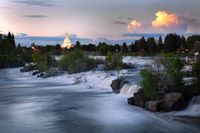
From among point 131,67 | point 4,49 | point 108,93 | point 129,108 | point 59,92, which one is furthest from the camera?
point 4,49

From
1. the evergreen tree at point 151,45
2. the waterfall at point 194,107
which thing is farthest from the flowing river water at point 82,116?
the evergreen tree at point 151,45

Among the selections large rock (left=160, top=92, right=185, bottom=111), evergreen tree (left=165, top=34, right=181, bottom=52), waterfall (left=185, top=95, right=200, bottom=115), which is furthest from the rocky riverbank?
evergreen tree (left=165, top=34, right=181, bottom=52)

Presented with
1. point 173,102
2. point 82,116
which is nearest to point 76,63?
point 82,116

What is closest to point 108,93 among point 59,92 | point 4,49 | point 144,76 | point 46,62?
point 59,92

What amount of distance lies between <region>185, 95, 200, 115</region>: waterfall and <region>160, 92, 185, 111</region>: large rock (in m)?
0.57

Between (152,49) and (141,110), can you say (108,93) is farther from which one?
(152,49)

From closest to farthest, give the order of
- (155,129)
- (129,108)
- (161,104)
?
1. (155,129)
2. (161,104)
3. (129,108)

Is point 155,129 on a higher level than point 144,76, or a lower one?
lower

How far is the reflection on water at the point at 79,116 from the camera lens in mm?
26156

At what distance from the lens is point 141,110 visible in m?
31.8

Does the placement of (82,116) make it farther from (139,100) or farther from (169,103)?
(169,103)

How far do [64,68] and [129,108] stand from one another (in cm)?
4402

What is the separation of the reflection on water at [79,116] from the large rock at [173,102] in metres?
1.31

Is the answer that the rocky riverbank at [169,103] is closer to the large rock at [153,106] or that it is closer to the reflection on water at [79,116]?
the large rock at [153,106]
